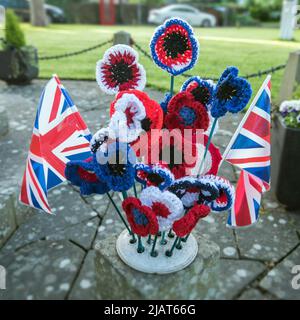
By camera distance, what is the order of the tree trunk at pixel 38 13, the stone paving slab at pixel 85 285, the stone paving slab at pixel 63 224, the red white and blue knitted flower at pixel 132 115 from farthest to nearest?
the tree trunk at pixel 38 13 < the stone paving slab at pixel 63 224 < the stone paving slab at pixel 85 285 < the red white and blue knitted flower at pixel 132 115

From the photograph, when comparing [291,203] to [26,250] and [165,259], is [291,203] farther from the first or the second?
[26,250]

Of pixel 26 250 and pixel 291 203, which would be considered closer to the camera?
pixel 26 250

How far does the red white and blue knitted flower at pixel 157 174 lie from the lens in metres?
→ 1.60

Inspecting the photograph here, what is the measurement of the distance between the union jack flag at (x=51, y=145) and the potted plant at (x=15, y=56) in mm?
5327

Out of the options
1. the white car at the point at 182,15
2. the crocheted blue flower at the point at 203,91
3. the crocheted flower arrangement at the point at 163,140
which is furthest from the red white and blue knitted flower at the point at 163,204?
the white car at the point at 182,15

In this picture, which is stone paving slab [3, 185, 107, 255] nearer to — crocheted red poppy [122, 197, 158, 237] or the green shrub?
crocheted red poppy [122, 197, 158, 237]

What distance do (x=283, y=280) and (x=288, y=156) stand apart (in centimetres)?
110

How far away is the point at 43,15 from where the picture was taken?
19.6m

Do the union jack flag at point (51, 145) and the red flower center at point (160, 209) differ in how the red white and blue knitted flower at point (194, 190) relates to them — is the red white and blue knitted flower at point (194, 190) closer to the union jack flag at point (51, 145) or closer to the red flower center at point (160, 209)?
the red flower center at point (160, 209)

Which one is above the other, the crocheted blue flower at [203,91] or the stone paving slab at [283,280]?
the crocheted blue flower at [203,91]

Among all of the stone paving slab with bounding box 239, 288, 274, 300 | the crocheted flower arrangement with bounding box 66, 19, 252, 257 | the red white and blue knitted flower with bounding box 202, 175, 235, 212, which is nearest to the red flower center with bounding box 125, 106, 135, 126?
the crocheted flower arrangement with bounding box 66, 19, 252, 257

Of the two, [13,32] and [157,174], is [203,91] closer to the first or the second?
[157,174]
